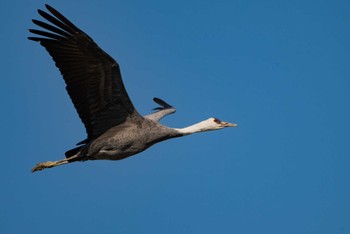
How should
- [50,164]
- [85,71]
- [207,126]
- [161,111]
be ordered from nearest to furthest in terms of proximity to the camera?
1. [85,71]
2. [50,164]
3. [207,126]
4. [161,111]

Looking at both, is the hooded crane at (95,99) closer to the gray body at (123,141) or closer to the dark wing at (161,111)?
the gray body at (123,141)

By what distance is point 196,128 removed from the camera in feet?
63.2

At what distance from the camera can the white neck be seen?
18891 millimetres

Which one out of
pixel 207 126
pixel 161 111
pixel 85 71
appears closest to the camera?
pixel 85 71

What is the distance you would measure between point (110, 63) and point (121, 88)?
2.28 feet

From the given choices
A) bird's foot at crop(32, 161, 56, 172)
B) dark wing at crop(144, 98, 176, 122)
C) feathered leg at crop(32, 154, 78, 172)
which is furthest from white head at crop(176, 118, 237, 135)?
bird's foot at crop(32, 161, 56, 172)

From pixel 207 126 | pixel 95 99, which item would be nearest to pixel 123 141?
pixel 95 99

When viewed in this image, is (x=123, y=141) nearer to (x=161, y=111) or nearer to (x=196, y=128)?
(x=196, y=128)

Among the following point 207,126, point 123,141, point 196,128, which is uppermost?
point 207,126

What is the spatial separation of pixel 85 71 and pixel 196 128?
350cm

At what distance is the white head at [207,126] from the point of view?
1902cm

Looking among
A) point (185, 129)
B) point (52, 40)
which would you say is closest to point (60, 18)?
point (52, 40)

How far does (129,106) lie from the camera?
697 inches

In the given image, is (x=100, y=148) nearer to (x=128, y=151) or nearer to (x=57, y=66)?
(x=128, y=151)
